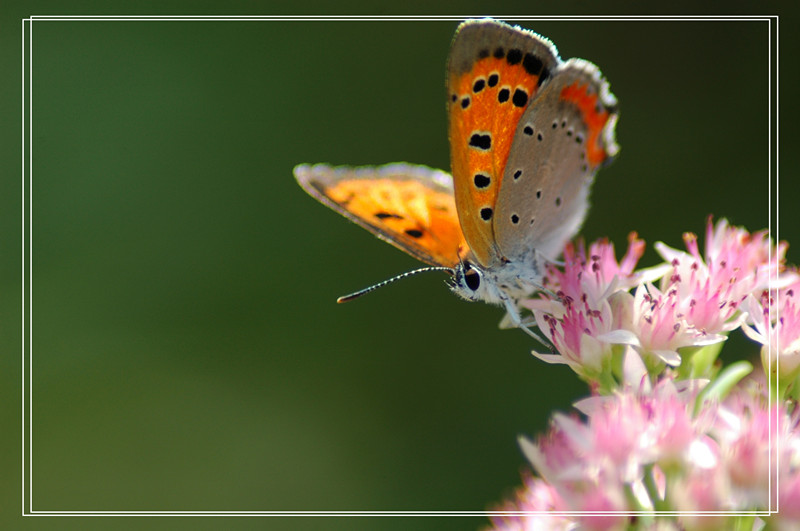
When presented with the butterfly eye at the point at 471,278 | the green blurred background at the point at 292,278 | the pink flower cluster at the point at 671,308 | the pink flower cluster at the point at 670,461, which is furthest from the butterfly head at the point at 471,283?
the green blurred background at the point at 292,278

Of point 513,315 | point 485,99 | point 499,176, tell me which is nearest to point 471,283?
point 513,315

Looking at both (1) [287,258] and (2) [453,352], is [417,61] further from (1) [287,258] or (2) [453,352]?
(2) [453,352]

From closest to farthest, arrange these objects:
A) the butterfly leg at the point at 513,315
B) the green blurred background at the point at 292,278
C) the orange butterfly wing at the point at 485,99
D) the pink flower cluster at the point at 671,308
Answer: the pink flower cluster at the point at 671,308
the orange butterfly wing at the point at 485,99
the butterfly leg at the point at 513,315
the green blurred background at the point at 292,278

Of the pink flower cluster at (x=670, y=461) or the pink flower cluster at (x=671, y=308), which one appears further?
the pink flower cluster at (x=671, y=308)

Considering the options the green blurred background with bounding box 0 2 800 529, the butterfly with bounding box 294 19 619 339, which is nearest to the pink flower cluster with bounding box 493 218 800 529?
the butterfly with bounding box 294 19 619 339

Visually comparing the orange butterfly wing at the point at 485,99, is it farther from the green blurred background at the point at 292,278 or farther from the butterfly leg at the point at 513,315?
the green blurred background at the point at 292,278

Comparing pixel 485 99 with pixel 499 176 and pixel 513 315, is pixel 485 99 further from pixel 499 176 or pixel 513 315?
pixel 513 315
